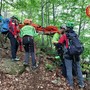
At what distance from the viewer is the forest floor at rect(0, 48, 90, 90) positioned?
34.1 ft

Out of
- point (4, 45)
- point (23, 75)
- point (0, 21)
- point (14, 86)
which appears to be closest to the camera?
point (14, 86)

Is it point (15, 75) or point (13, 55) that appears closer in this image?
point (15, 75)

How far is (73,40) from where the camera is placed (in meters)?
10.5

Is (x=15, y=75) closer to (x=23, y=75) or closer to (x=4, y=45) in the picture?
(x=23, y=75)

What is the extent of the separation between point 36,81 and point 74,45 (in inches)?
82.9

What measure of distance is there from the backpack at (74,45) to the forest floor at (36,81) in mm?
1440

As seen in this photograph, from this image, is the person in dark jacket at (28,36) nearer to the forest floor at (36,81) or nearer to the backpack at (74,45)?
the forest floor at (36,81)

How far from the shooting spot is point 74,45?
10422 millimetres

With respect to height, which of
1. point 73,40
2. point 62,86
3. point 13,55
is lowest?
point 62,86

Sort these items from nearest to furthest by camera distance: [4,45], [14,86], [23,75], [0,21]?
[14,86], [23,75], [0,21], [4,45]

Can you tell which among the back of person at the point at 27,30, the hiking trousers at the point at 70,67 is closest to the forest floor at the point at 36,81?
the hiking trousers at the point at 70,67

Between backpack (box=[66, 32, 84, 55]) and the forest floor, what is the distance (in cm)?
144

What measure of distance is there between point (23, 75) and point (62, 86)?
1.65m

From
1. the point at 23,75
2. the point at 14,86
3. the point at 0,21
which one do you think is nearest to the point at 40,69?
the point at 23,75
